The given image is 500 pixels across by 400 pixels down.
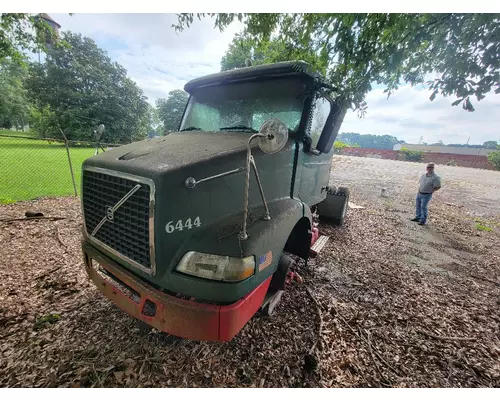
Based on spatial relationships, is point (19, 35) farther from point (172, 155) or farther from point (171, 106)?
point (171, 106)

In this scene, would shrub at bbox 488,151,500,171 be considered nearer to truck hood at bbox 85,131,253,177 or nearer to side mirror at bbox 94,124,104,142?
truck hood at bbox 85,131,253,177

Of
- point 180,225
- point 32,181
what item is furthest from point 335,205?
point 32,181

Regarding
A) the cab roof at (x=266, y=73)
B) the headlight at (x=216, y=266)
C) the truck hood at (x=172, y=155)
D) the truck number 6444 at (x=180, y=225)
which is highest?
the cab roof at (x=266, y=73)

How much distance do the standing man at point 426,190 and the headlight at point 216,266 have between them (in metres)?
7.51

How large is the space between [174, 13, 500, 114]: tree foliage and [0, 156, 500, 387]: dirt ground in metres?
2.75

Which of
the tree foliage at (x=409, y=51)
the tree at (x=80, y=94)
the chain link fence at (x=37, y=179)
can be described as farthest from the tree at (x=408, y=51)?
the tree at (x=80, y=94)

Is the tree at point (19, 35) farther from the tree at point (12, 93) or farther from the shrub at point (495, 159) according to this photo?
the shrub at point (495, 159)

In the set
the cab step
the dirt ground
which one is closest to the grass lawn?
the dirt ground

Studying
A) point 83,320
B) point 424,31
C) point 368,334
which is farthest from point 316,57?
point 83,320

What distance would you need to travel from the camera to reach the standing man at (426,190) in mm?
7164

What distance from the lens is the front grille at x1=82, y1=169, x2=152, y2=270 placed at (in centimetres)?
194

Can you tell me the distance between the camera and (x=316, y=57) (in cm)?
455

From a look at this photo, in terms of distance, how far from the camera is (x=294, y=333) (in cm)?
267

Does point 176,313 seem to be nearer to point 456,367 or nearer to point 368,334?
point 368,334
